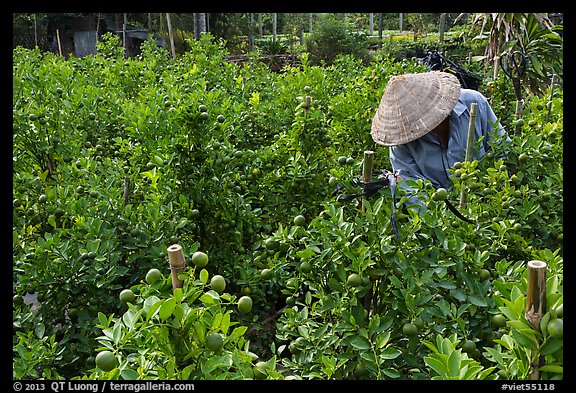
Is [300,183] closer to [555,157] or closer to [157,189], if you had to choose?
[157,189]

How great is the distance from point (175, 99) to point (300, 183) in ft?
3.10

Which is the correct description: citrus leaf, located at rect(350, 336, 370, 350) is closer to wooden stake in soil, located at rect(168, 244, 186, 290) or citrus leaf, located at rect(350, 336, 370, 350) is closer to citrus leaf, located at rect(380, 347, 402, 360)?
citrus leaf, located at rect(380, 347, 402, 360)

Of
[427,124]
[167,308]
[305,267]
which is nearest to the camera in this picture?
[167,308]

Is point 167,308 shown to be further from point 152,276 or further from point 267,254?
point 267,254

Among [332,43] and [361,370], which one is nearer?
[361,370]

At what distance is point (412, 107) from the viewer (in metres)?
2.87

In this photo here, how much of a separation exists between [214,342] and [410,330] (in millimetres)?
615

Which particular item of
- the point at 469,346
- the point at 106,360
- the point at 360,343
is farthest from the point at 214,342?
the point at 469,346

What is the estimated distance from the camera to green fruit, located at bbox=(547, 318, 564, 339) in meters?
0.98

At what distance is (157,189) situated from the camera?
2447 millimetres

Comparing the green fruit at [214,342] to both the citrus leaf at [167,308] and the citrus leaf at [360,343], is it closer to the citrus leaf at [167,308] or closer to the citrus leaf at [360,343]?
the citrus leaf at [167,308]

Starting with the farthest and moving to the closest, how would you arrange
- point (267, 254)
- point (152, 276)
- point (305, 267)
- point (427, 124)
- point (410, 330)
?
1. point (427, 124)
2. point (267, 254)
3. point (305, 267)
4. point (410, 330)
5. point (152, 276)

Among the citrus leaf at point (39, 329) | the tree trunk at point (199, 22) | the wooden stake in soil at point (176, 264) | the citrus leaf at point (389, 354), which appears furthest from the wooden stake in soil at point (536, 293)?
the tree trunk at point (199, 22)
